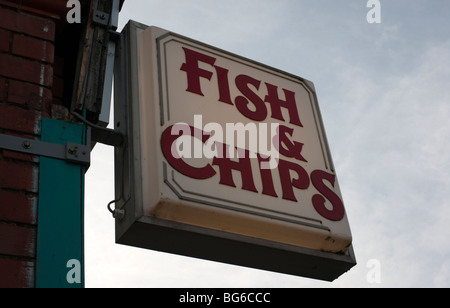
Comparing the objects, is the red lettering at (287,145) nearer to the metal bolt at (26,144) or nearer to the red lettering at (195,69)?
the red lettering at (195,69)

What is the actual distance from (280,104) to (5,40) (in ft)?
6.58

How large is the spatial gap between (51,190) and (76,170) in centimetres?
20

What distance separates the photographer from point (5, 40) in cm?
350

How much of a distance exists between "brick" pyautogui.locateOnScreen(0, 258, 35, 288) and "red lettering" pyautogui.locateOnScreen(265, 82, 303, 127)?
2.23m

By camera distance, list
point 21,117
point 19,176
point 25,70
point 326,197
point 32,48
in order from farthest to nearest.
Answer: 1. point 326,197
2. point 32,48
3. point 25,70
4. point 21,117
5. point 19,176

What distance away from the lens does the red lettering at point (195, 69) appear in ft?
13.9

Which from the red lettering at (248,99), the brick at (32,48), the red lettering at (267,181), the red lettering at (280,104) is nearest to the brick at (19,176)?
the brick at (32,48)

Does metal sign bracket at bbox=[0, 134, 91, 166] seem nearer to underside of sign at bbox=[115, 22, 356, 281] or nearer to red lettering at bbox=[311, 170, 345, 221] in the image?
underside of sign at bbox=[115, 22, 356, 281]

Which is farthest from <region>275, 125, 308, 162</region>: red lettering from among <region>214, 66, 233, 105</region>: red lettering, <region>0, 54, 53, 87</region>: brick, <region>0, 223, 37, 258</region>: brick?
<region>0, 223, 37, 258</region>: brick

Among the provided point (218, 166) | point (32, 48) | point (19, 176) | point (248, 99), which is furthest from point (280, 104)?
point (19, 176)

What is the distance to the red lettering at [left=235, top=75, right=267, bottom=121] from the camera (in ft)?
14.4

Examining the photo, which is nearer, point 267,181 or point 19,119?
point 19,119

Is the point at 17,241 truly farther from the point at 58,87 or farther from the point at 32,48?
the point at 58,87

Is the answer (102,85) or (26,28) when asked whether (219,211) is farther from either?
(26,28)
